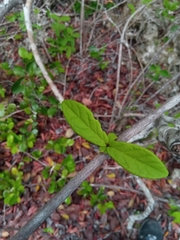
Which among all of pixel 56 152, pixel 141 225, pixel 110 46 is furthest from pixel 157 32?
pixel 141 225

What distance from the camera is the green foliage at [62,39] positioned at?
206 centimetres

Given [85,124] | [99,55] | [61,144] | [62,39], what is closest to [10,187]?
[61,144]

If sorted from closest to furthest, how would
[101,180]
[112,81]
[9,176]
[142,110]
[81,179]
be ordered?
1. [81,179]
2. [9,176]
3. [101,180]
4. [142,110]
5. [112,81]

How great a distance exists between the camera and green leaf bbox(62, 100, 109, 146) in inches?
19.4

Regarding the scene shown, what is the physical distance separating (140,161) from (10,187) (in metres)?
1.57

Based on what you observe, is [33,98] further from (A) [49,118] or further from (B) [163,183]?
(B) [163,183]

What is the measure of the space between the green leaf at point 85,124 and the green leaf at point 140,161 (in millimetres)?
44

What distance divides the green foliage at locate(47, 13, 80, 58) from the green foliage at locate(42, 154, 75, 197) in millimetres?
909

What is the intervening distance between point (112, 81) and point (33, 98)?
0.78 m

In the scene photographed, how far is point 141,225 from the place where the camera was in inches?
81.0

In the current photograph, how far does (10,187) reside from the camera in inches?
72.4

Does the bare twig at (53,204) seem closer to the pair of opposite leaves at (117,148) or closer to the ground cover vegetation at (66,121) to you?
the pair of opposite leaves at (117,148)

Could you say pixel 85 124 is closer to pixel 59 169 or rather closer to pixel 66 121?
pixel 66 121

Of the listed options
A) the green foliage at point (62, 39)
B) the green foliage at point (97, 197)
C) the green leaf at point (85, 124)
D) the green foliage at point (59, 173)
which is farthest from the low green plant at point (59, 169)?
the green leaf at point (85, 124)
